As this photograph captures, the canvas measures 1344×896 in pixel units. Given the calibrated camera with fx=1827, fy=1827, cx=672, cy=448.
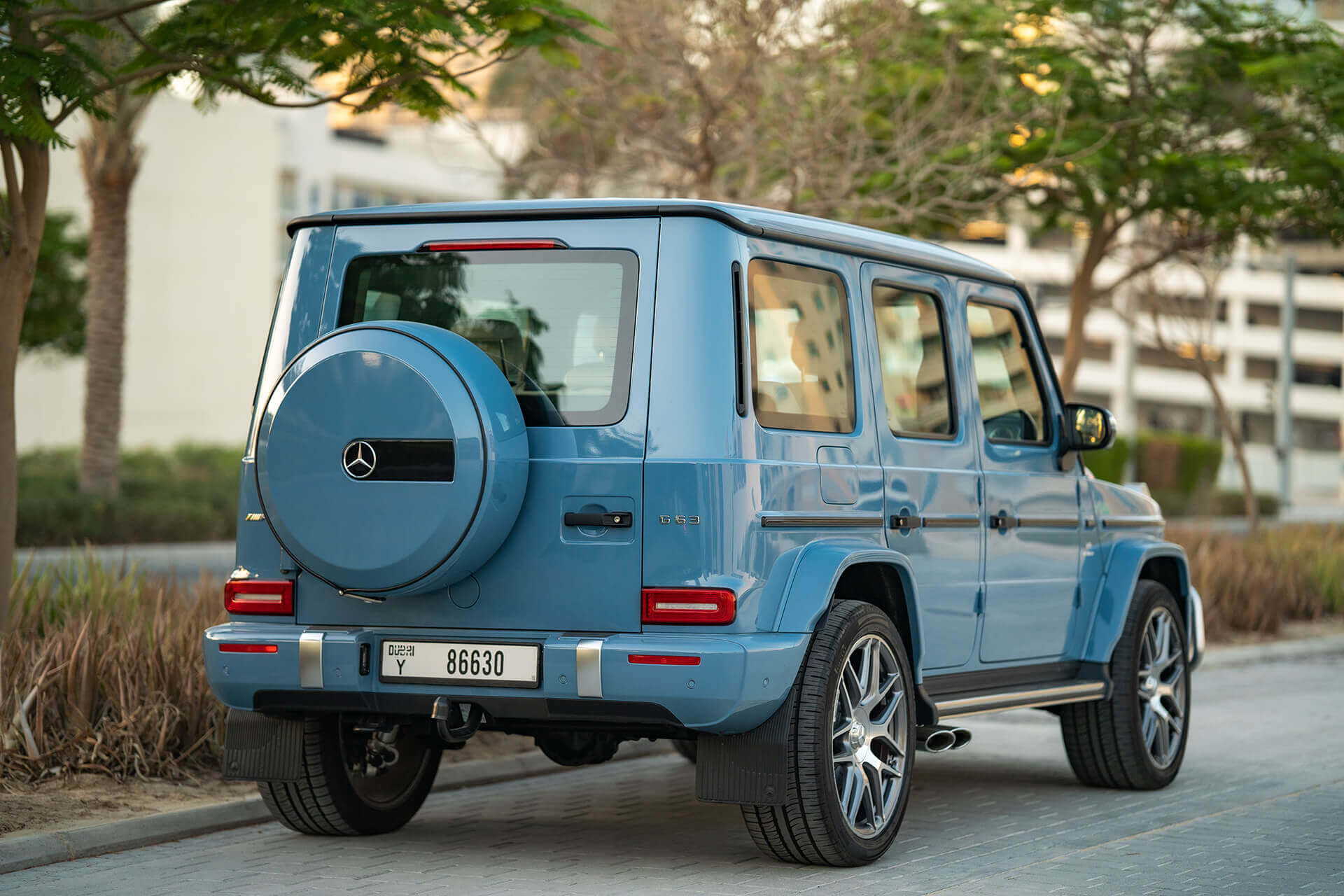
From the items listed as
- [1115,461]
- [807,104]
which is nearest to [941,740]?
[807,104]

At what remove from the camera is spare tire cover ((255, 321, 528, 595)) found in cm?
567

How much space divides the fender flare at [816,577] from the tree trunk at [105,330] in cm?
1744

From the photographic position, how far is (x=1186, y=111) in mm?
14492

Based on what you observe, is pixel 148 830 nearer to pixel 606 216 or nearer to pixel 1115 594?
pixel 606 216

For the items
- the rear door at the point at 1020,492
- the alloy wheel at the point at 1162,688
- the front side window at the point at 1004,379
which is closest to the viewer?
the rear door at the point at 1020,492

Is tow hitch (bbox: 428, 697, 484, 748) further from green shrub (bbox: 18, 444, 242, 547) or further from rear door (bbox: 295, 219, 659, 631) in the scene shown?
green shrub (bbox: 18, 444, 242, 547)

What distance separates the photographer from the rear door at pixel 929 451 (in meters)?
6.68

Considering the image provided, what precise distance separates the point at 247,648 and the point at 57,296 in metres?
20.9

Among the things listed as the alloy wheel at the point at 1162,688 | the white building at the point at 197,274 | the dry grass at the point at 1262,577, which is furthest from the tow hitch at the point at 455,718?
the white building at the point at 197,274

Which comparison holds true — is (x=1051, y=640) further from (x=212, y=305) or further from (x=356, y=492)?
(x=212, y=305)

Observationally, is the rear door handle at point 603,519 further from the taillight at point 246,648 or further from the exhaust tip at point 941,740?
the exhaust tip at point 941,740

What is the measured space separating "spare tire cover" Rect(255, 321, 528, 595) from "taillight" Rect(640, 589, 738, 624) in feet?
1.75

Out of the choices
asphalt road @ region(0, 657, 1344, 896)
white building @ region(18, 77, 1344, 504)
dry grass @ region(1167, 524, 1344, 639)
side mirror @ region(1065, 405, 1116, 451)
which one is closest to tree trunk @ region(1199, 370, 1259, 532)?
dry grass @ region(1167, 524, 1344, 639)

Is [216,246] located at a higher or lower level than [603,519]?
higher
